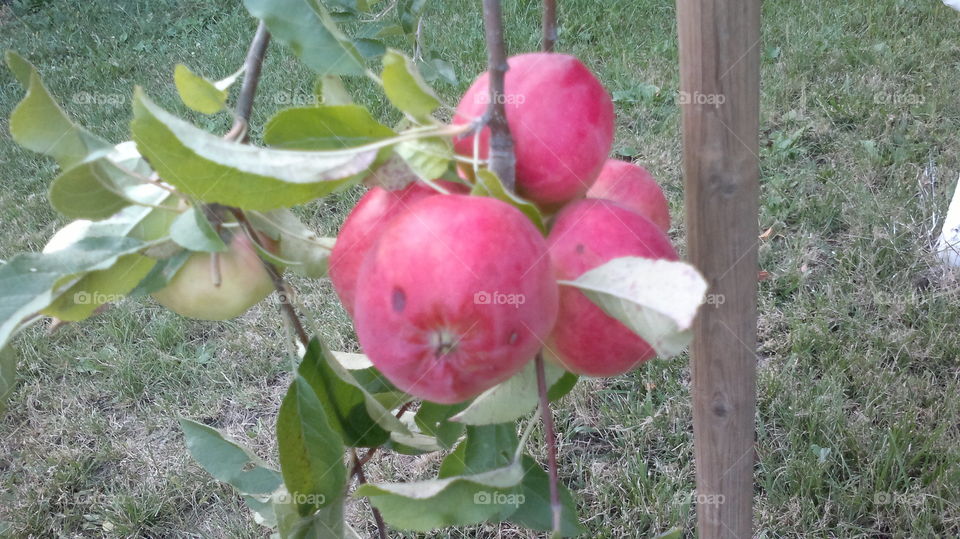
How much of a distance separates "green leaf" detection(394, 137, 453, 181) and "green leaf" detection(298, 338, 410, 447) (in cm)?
21

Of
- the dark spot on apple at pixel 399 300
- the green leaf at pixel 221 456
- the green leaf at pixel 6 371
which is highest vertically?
the dark spot on apple at pixel 399 300

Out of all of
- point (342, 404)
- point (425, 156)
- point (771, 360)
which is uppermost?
point (425, 156)

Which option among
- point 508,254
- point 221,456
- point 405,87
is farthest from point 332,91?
point 221,456

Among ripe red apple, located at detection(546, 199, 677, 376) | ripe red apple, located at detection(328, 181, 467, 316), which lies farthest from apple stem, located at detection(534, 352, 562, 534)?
ripe red apple, located at detection(328, 181, 467, 316)

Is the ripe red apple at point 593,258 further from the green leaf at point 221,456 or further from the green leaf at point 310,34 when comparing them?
the green leaf at point 221,456

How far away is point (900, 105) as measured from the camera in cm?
245

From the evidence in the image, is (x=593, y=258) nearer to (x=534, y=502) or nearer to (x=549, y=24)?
(x=549, y=24)

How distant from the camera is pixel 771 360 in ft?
5.70

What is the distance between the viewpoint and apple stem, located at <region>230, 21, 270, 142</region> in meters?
0.52

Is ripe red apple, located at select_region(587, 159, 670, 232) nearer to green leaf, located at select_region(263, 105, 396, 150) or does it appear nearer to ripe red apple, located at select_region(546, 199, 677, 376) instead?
ripe red apple, located at select_region(546, 199, 677, 376)

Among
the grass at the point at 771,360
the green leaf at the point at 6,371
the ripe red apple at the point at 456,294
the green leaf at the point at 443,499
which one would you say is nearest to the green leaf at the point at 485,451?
the green leaf at the point at 443,499

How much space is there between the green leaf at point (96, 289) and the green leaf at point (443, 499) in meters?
0.20

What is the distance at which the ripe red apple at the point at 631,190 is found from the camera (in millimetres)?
581

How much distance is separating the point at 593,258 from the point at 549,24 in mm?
223
